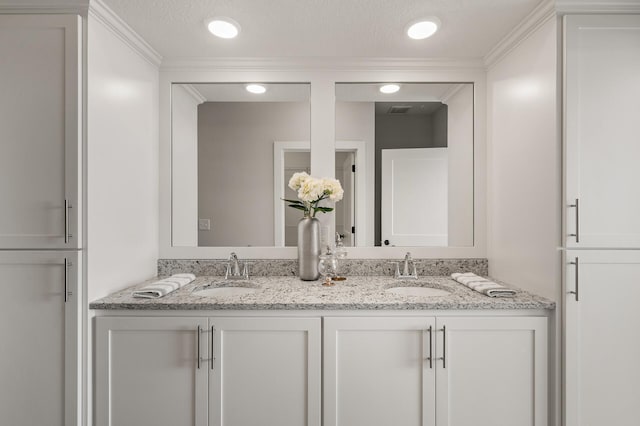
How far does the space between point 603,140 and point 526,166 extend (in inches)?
11.7

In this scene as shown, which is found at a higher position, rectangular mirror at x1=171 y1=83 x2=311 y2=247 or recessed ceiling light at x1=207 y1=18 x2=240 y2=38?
recessed ceiling light at x1=207 y1=18 x2=240 y2=38

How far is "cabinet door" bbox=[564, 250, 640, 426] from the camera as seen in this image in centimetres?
140

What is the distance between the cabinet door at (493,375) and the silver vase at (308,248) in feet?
2.44

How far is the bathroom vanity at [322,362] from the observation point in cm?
143

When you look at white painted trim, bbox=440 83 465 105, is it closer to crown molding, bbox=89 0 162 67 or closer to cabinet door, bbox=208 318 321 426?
cabinet door, bbox=208 318 321 426

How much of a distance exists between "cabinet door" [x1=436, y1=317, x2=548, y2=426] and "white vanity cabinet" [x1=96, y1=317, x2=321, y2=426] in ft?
1.86

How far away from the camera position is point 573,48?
55.1 inches

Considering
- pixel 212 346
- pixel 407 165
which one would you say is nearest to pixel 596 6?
pixel 407 165

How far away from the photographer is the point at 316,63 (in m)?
2.01

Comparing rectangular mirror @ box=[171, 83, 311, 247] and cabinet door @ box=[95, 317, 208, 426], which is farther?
rectangular mirror @ box=[171, 83, 311, 247]

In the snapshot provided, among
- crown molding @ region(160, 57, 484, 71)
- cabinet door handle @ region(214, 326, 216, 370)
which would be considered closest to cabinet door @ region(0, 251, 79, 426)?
cabinet door handle @ region(214, 326, 216, 370)

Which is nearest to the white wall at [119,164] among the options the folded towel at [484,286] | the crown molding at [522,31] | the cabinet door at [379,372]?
the cabinet door at [379,372]

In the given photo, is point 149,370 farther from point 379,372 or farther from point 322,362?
point 379,372

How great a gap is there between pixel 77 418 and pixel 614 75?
2713mm
